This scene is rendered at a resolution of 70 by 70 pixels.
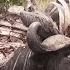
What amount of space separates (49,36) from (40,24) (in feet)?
0.31

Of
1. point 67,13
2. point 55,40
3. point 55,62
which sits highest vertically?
point 67,13

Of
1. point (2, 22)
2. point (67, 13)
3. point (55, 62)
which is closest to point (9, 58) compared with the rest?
→ point (55, 62)

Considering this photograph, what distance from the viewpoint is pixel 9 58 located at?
1747mm

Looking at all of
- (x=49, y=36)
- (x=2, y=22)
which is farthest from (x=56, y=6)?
(x=2, y=22)

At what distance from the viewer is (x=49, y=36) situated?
1.52m

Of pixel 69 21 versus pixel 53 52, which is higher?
pixel 69 21

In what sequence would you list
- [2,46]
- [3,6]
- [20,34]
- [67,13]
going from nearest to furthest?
[67,13]
[2,46]
[20,34]
[3,6]

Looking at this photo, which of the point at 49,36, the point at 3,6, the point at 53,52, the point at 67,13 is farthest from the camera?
the point at 3,6

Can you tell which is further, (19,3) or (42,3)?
(19,3)

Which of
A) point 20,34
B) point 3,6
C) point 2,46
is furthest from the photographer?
point 3,6

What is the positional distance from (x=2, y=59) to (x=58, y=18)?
1.61 ft

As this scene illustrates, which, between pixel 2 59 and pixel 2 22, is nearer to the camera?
pixel 2 59

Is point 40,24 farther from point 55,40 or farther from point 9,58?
point 9,58

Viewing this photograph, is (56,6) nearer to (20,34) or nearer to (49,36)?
(49,36)
